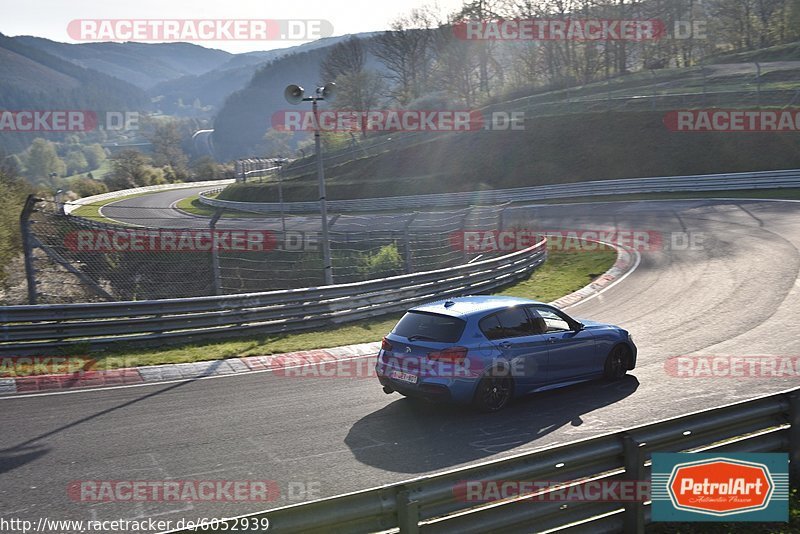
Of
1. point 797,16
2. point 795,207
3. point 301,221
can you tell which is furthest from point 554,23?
point 795,207

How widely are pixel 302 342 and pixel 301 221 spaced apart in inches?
1048

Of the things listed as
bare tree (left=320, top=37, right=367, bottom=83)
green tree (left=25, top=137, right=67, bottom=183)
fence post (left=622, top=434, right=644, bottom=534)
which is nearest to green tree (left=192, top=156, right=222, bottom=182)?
bare tree (left=320, top=37, right=367, bottom=83)

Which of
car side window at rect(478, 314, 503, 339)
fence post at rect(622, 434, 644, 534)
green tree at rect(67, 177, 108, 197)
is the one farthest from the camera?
green tree at rect(67, 177, 108, 197)

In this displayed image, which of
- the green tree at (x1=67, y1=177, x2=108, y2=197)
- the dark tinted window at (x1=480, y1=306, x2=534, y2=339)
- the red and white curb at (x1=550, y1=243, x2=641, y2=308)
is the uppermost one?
the green tree at (x1=67, y1=177, x2=108, y2=197)

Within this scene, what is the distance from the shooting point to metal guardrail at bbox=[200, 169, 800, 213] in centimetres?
3456

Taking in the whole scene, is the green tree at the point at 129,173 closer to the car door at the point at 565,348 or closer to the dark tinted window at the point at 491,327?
the car door at the point at 565,348

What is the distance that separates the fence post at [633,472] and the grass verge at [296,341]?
28.6ft

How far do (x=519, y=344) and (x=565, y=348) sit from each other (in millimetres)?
877

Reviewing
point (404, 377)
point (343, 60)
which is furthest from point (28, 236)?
point (343, 60)

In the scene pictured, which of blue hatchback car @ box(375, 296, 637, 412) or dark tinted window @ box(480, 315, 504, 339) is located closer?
blue hatchback car @ box(375, 296, 637, 412)

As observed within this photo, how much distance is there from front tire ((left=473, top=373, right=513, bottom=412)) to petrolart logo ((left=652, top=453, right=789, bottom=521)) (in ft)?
12.1

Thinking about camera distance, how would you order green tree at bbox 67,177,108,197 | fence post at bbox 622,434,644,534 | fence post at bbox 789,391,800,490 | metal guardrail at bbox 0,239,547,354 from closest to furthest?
fence post at bbox 622,434,644,534 < fence post at bbox 789,391,800,490 < metal guardrail at bbox 0,239,547,354 < green tree at bbox 67,177,108,197

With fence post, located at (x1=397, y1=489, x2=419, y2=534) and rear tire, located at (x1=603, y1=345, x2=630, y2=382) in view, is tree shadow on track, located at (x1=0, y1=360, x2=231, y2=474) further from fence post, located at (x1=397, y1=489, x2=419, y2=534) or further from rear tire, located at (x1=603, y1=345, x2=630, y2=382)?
rear tire, located at (x1=603, y1=345, x2=630, y2=382)

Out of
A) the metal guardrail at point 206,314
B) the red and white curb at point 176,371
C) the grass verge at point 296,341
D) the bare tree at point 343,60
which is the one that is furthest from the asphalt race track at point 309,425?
the bare tree at point 343,60
